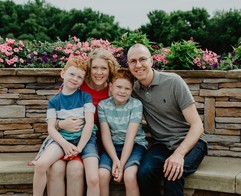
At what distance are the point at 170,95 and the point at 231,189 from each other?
2.73ft

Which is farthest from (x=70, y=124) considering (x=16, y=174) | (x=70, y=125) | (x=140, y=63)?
(x=140, y=63)

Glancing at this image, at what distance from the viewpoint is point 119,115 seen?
3377mm

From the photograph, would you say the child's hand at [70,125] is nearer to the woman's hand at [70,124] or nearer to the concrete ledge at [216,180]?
the woman's hand at [70,124]

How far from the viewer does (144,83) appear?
341 cm

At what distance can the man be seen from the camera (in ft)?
10.0

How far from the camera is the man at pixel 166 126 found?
3055mm

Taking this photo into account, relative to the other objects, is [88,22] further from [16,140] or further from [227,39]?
[16,140]

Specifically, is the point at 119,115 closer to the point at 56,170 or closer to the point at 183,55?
the point at 56,170

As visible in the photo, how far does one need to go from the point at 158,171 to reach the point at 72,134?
73 centimetres

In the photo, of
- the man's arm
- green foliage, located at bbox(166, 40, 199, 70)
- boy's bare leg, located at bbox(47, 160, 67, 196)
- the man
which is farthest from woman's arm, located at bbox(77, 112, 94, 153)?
green foliage, located at bbox(166, 40, 199, 70)

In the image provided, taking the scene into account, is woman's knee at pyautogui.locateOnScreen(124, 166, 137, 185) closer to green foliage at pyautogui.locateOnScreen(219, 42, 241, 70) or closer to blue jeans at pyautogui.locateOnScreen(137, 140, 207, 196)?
blue jeans at pyautogui.locateOnScreen(137, 140, 207, 196)

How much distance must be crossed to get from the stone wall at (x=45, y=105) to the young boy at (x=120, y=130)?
694 mm

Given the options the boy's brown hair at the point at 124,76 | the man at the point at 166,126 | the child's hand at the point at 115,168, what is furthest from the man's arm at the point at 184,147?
the boy's brown hair at the point at 124,76

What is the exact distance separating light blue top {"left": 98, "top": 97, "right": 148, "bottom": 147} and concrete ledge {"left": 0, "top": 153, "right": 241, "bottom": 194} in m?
0.42
